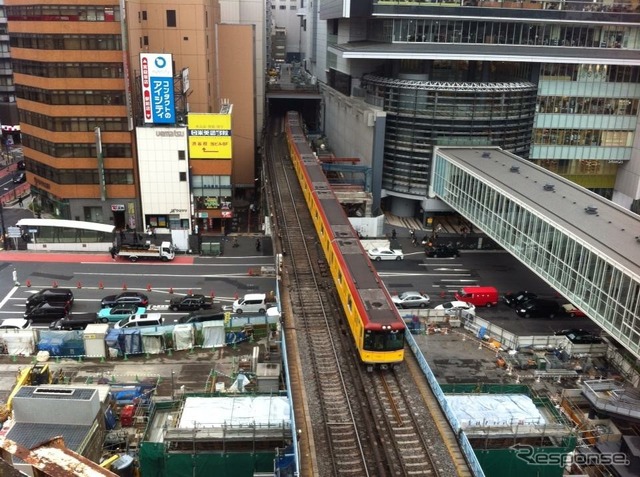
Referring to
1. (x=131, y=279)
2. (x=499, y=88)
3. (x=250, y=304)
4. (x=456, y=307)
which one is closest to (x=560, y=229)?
(x=456, y=307)

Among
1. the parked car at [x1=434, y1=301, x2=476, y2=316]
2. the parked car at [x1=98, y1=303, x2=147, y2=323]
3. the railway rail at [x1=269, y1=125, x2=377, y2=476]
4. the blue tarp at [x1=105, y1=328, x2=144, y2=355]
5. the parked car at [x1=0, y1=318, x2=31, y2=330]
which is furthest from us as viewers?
the parked car at [x1=434, y1=301, x2=476, y2=316]

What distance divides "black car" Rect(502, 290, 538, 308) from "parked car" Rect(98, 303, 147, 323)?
23.0 meters

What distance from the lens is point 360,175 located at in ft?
192

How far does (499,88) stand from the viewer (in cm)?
5081

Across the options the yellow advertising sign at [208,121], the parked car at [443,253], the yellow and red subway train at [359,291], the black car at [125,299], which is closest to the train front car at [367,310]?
the yellow and red subway train at [359,291]

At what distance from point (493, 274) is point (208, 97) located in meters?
32.3

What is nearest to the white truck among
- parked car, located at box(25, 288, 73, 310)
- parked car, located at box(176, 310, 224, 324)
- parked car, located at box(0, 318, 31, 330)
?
parked car, located at box(25, 288, 73, 310)

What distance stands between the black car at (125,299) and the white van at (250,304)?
554 cm

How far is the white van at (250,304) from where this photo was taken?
3550 centimetres

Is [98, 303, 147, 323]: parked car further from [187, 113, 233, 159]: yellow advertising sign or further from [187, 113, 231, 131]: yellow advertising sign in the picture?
[187, 113, 231, 131]: yellow advertising sign

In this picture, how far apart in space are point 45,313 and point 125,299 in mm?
4499

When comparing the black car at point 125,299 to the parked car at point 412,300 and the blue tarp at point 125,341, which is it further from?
the parked car at point 412,300

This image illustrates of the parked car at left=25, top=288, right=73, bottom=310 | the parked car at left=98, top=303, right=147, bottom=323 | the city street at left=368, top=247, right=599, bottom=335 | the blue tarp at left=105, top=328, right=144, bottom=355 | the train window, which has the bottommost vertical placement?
the city street at left=368, top=247, right=599, bottom=335

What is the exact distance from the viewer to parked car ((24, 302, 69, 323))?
3450 centimetres
